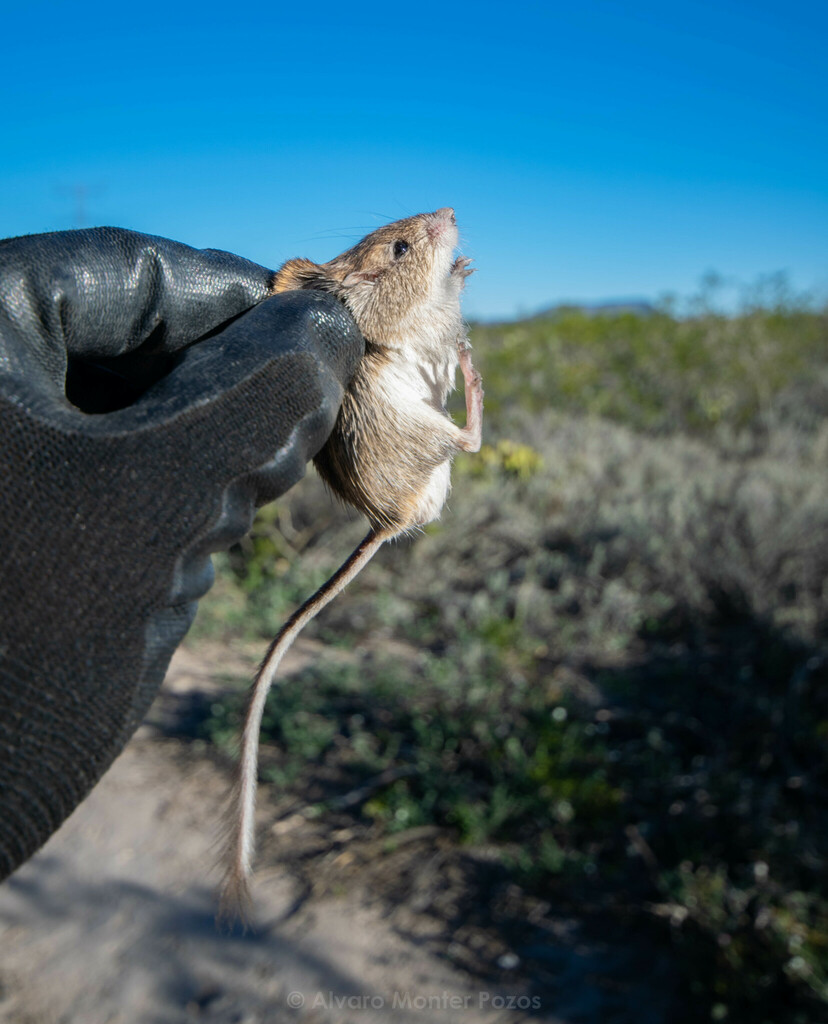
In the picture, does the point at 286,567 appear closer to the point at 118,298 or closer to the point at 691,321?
the point at 118,298

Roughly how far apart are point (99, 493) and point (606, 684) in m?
3.41

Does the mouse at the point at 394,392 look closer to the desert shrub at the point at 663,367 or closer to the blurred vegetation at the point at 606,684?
the blurred vegetation at the point at 606,684

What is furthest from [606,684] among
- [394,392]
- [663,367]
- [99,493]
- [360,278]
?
[663,367]

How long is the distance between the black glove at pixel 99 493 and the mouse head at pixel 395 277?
0.37 meters

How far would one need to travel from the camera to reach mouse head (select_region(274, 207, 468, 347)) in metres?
1.81

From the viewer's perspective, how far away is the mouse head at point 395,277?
1.81 meters

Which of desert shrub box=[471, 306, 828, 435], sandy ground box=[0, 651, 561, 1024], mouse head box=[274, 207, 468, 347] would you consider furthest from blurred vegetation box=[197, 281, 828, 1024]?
mouse head box=[274, 207, 468, 347]

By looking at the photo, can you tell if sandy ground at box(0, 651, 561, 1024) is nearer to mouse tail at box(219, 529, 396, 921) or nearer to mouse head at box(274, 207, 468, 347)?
mouse tail at box(219, 529, 396, 921)

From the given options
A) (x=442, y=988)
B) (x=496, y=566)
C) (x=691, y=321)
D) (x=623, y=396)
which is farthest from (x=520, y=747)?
(x=691, y=321)

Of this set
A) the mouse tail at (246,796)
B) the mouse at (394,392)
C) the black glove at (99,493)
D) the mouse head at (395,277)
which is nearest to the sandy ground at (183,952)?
the mouse tail at (246,796)

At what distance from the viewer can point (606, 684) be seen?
13.3ft

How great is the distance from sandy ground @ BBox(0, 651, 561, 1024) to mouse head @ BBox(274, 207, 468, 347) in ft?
6.72

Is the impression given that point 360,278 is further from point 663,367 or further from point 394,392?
point 663,367

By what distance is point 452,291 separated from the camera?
1995 millimetres
